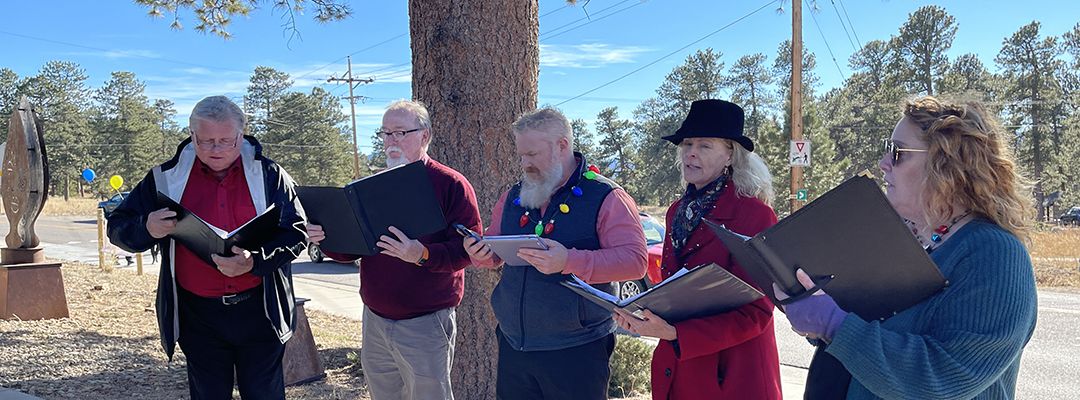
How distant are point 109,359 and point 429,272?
4066mm

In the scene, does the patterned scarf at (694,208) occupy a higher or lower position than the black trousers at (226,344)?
higher

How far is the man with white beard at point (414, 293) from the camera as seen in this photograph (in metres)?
3.26

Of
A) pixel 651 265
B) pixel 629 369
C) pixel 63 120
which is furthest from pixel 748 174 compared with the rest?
pixel 63 120

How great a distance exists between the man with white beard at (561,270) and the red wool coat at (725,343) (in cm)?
Answer: 27

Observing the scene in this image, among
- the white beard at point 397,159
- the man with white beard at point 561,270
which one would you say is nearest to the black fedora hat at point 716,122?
the man with white beard at point 561,270

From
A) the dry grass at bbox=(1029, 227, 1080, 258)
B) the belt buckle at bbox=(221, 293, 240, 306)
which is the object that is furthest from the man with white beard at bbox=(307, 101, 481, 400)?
the dry grass at bbox=(1029, 227, 1080, 258)

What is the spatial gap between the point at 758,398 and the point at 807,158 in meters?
13.2

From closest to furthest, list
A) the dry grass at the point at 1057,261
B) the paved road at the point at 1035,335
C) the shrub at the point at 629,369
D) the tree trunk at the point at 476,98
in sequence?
1. the tree trunk at the point at 476,98
2. the shrub at the point at 629,369
3. the paved road at the point at 1035,335
4. the dry grass at the point at 1057,261

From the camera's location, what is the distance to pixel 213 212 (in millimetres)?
3303

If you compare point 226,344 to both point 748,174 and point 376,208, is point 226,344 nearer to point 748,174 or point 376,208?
point 376,208

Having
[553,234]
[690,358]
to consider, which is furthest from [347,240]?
[690,358]

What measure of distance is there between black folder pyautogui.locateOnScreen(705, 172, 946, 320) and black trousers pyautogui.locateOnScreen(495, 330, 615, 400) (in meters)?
1.08

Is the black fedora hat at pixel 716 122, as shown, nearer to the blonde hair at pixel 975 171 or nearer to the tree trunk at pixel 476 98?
the blonde hair at pixel 975 171

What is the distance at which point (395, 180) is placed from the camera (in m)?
2.91
